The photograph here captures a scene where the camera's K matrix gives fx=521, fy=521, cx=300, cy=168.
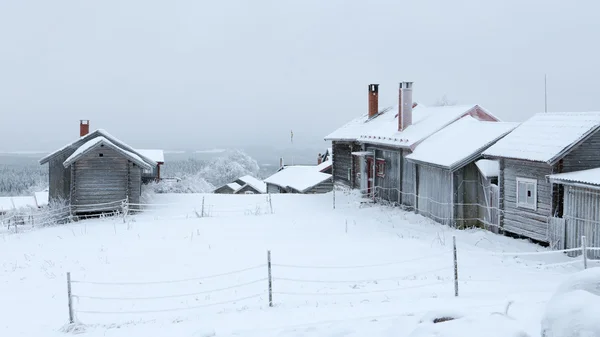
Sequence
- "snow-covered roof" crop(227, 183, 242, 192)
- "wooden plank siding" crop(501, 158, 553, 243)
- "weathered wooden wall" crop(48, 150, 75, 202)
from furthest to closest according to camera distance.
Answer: "snow-covered roof" crop(227, 183, 242, 192), "weathered wooden wall" crop(48, 150, 75, 202), "wooden plank siding" crop(501, 158, 553, 243)

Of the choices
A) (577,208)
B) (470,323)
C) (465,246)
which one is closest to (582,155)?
(577,208)

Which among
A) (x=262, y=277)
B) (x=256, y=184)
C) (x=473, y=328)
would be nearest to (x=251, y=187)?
(x=256, y=184)

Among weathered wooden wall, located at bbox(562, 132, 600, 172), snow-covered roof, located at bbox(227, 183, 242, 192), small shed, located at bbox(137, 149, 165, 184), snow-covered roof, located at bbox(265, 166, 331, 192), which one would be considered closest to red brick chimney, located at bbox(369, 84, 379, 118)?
snow-covered roof, located at bbox(265, 166, 331, 192)

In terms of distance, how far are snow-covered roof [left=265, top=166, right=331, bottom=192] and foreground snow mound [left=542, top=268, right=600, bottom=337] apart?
3657cm

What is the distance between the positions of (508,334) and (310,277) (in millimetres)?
7579

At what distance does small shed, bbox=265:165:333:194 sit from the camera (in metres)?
43.5

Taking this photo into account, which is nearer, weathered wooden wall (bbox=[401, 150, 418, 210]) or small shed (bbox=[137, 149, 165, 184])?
weathered wooden wall (bbox=[401, 150, 418, 210])

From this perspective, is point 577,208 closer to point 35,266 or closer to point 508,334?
point 508,334

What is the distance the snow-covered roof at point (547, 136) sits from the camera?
17031 millimetres

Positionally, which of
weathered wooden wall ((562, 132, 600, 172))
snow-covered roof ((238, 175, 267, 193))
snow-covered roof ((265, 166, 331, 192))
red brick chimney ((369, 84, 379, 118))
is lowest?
snow-covered roof ((238, 175, 267, 193))

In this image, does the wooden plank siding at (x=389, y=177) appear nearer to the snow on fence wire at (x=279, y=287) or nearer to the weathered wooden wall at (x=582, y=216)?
the weathered wooden wall at (x=582, y=216)

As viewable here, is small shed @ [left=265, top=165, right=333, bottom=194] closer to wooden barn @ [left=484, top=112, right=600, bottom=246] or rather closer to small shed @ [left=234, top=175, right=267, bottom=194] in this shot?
small shed @ [left=234, top=175, right=267, bottom=194]

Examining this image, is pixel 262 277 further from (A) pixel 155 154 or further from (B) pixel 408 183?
(A) pixel 155 154

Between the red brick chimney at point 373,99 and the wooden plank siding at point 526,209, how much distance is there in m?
16.8
